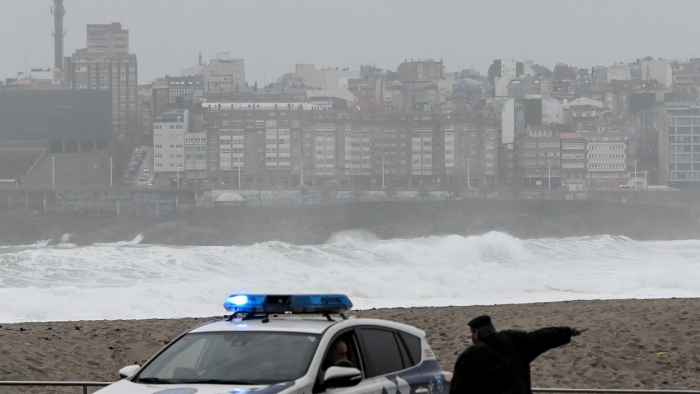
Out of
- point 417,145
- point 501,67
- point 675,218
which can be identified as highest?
point 501,67

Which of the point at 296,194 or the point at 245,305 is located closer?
the point at 245,305

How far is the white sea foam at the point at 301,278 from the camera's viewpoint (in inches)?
832

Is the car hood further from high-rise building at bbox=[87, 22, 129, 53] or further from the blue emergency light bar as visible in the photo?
high-rise building at bbox=[87, 22, 129, 53]

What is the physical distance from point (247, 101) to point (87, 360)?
130 m

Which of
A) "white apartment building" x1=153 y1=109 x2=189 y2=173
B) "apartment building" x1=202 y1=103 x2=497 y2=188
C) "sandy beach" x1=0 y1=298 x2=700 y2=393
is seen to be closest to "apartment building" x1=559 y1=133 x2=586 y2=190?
"apartment building" x1=202 y1=103 x2=497 y2=188

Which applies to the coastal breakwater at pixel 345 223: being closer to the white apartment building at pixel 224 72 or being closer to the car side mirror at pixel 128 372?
the white apartment building at pixel 224 72

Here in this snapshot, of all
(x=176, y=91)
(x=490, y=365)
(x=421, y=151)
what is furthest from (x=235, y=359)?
(x=176, y=91)

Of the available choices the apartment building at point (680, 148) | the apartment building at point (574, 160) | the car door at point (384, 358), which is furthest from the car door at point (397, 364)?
the apartment building at point (680, 148)

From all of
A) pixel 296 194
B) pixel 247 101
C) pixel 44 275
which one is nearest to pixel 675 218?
pixel 296 194

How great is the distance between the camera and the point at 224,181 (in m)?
121

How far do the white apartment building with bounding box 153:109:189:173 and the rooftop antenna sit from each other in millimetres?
43651

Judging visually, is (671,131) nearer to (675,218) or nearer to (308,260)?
(675,218)

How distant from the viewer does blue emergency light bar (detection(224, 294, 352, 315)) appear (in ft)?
16.4

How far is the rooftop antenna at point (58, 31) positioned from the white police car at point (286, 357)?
164 metres
